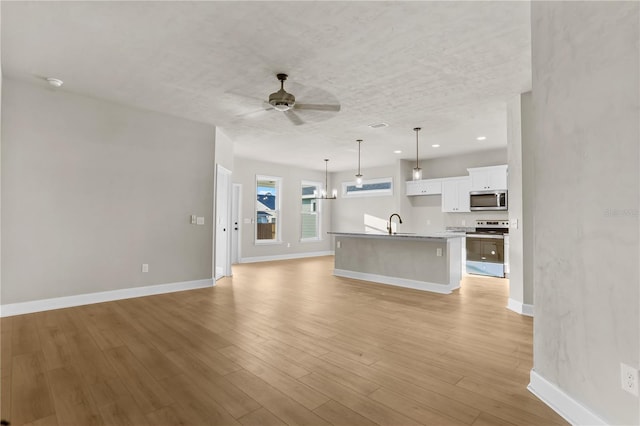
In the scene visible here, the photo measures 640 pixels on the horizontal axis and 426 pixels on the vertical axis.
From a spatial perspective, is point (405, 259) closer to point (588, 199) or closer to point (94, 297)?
point (588, 199)

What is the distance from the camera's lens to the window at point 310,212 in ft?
33.8

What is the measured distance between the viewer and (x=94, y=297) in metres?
4.34

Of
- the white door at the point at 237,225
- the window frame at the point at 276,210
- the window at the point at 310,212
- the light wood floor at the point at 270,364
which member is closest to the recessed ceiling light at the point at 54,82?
the light wood floor at the point at 270,364

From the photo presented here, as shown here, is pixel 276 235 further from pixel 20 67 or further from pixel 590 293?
pixel 590 293

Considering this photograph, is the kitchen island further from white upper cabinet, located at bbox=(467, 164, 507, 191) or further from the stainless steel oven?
white upper cabinet, located at bbox=(467, 164, 507, 191)

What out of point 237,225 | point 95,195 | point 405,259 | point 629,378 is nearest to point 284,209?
point 237,225

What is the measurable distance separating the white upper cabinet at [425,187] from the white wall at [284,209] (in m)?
3.14

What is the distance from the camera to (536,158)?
7.15 feet

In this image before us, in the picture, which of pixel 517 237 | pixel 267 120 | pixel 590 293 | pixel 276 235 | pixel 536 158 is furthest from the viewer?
pixel 276 235

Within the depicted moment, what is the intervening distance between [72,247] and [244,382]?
11.3 ft

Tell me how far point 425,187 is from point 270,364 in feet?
22.7

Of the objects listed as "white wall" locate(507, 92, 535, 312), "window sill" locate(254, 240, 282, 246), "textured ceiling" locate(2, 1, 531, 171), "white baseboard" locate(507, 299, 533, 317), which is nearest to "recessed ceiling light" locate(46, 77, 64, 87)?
"textured ceiling" locate(2, 1, 531, 171)

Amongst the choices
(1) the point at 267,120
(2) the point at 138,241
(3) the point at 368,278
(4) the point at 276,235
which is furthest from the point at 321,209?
(2) the point at 138,241

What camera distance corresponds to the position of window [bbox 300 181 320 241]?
10297 mm
